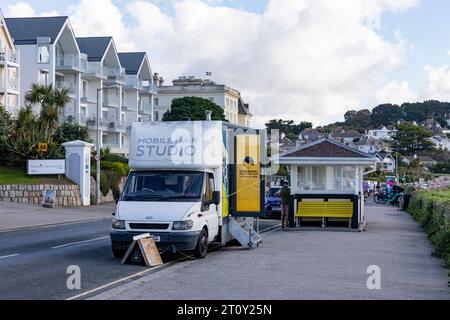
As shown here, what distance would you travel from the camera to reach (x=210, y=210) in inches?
693

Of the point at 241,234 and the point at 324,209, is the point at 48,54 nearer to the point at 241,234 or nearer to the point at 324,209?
the point at 324,209

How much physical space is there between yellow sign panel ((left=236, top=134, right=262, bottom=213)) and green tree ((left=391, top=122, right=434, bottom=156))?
116 m

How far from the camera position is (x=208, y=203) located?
56.6 feet

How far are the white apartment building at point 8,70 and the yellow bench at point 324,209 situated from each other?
36325 millimetres

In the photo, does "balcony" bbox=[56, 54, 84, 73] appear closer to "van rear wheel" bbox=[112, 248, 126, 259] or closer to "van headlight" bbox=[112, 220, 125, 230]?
"van rear wheel" bbox=[112, 248, 126, 259]

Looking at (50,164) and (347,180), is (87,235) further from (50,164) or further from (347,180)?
(50,164)

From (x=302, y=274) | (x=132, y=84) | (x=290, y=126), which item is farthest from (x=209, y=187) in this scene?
(x=290, y=126)

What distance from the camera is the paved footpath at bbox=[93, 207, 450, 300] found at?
1143cm

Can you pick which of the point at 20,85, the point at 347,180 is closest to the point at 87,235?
the point at 347,180

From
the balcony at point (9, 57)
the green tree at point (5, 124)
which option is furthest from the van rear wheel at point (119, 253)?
the balcony at point (9, 57)

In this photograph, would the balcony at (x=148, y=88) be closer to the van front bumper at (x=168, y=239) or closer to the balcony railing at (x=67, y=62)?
the balcony railing at (x=67, y=62)

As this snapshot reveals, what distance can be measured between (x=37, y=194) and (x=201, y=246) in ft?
86.0

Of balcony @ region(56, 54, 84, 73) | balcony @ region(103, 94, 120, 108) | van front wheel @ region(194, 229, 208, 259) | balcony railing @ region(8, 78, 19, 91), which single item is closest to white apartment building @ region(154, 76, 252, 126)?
balcony @ region(103, 94, 120, 108)
